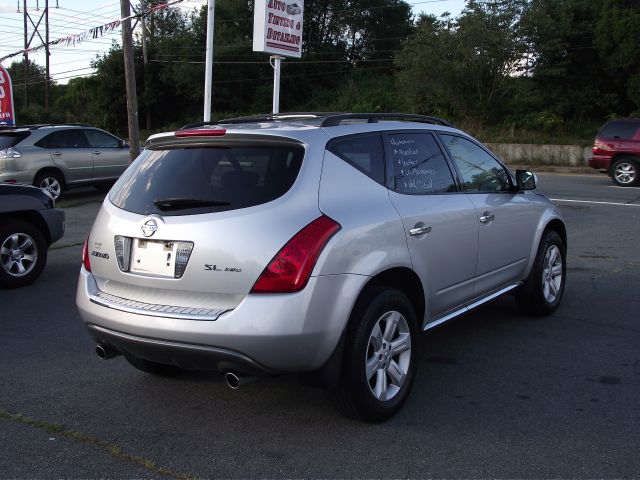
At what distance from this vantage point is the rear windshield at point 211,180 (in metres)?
3.71

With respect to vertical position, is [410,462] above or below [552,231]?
below

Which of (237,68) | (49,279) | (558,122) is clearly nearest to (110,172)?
(49,279)

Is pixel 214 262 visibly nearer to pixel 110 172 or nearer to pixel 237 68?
pixel 110 172

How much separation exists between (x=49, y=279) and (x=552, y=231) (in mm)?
5562

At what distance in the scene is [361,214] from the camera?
3.84m

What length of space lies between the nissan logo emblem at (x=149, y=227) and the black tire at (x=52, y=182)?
1197 cm

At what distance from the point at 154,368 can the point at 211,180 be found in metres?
1.52

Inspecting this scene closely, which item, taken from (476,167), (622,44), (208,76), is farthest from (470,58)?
(476,167)

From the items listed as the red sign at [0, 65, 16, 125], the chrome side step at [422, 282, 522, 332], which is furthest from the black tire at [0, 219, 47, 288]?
the red sign at [0, 65, 16, 125]

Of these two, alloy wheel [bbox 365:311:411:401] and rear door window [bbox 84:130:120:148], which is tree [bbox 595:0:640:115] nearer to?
rear door window [bbox 84:130:120:148]

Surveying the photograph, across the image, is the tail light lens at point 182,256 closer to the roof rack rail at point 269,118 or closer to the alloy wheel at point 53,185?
the roof rack rail at point 269,118

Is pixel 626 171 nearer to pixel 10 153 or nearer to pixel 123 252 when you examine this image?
pixel 10 153

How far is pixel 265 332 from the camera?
343 cm

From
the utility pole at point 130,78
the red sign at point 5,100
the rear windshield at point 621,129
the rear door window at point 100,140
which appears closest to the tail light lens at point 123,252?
the rear door window at point 100,140
